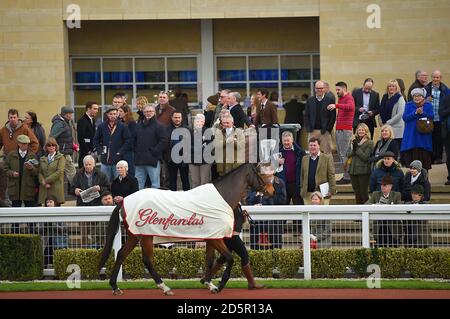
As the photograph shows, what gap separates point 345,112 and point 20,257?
5882 mm

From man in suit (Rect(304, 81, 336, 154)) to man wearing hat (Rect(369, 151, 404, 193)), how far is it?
6.98 feet

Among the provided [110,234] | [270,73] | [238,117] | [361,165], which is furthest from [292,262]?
[270,73]

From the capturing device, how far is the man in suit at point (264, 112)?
61.4ft

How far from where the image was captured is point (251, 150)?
17.4 m

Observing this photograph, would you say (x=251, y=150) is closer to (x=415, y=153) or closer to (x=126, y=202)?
(x=415, y=153)

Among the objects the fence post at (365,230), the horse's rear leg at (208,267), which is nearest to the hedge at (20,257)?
the horse's rear leg at (208,267)

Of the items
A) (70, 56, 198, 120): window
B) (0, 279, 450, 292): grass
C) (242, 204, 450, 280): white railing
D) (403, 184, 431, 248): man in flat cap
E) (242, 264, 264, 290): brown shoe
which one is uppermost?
(70, 56, 198, 120): window

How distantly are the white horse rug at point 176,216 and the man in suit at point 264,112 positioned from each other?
4.75m

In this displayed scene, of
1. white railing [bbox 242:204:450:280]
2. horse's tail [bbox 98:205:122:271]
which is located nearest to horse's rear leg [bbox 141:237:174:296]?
horse's tail [bbox 98:205:122:271]

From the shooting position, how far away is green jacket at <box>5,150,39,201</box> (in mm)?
17828

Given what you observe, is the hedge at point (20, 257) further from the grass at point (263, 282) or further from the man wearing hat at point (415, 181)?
the man wearing hat at point (415, 181)

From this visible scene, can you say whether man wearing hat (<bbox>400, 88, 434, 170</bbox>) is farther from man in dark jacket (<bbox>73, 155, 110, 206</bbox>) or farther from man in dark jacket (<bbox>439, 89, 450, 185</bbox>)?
man in dark jacket (<bbox>73, 155, 110, 206</bbox>)
